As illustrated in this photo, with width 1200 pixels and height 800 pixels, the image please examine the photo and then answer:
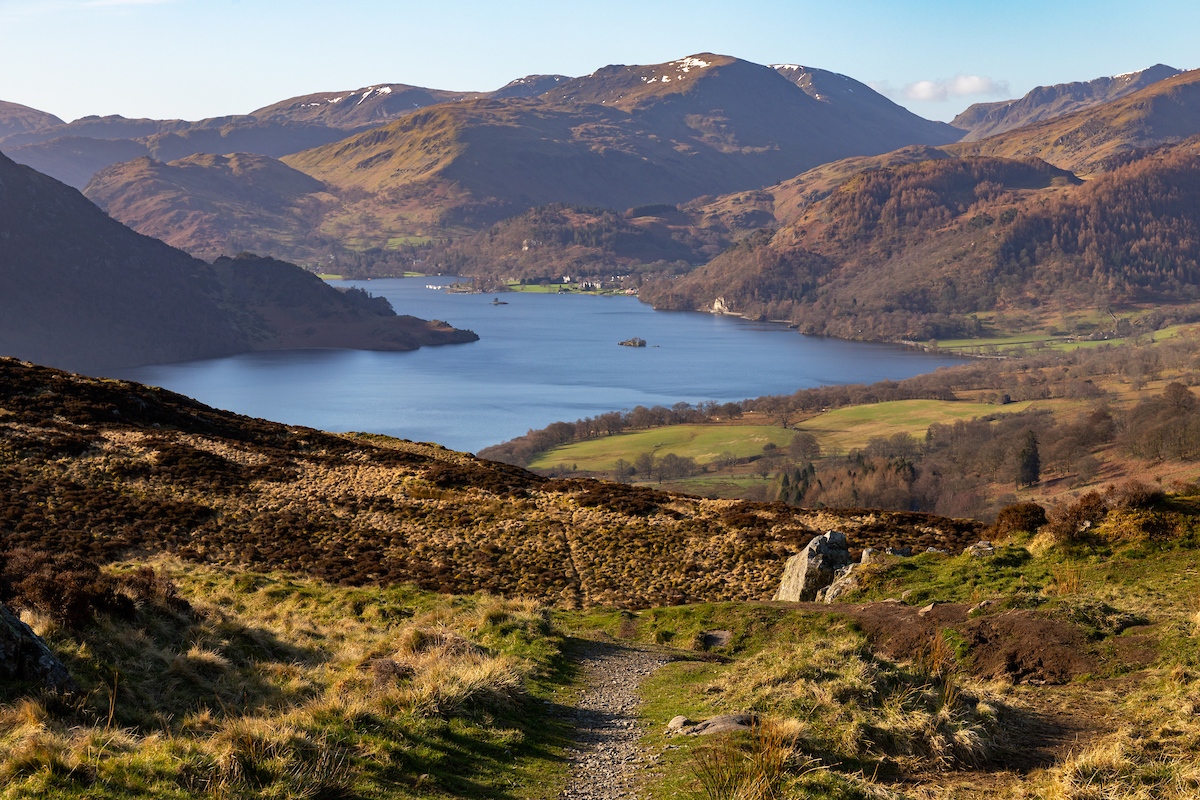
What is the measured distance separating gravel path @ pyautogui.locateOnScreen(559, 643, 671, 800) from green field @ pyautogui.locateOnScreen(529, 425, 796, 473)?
122 m

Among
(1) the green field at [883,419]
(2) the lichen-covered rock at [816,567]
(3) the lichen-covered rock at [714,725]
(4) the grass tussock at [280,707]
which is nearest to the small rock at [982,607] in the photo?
(2) the lichen-covered rock at [816,567]

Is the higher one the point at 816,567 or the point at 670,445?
the point at 816,567

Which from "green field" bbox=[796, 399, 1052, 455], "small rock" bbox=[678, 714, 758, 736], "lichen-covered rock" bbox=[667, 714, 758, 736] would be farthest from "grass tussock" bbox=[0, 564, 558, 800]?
"green field" bbox=[796, 399, 1052, 455]

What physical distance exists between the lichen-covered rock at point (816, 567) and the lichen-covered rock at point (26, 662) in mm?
17613

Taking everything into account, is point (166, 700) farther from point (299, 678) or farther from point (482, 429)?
point (482, 429)

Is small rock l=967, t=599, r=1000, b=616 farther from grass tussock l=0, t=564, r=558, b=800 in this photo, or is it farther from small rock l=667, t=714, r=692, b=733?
grass tussock l=0, t=564, r=558, b=800

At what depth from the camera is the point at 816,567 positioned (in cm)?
2472

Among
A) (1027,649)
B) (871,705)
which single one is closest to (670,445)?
(1027,649)

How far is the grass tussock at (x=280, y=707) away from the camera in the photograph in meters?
9.38

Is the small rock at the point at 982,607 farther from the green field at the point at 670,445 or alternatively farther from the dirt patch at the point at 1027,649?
the green field at the point at 670,445

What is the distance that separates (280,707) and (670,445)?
146m

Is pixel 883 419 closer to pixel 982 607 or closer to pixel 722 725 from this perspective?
pixel 982 607

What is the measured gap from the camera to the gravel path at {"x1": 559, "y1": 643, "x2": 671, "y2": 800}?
1096cm

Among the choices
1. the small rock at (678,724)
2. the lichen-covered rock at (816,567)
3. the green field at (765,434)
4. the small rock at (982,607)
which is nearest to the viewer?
the small rock at (678,724)
